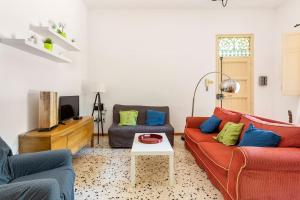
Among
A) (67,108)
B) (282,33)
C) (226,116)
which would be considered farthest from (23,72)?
(282,33)

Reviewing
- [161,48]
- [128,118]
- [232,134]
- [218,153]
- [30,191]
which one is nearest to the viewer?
[30,191]

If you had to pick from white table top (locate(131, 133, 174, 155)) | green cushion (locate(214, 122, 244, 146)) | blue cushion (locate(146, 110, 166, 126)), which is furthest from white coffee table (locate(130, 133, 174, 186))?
blue cushion (locate(146, 110, 166, 126))

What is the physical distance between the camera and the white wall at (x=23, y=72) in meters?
2.48

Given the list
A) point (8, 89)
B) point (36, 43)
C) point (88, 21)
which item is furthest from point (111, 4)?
point (8, 89)

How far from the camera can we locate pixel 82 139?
3.89 meters

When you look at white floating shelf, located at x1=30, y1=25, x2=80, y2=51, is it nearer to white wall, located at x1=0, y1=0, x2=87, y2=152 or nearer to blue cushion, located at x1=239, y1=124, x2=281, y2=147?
white wall, located at x1=0, y1=0, x2=87, y2=152

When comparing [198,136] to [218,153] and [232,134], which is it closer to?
[232,134]

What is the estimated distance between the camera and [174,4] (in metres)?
5.37

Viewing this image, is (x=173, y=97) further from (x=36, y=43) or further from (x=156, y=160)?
(x=36, y=43)

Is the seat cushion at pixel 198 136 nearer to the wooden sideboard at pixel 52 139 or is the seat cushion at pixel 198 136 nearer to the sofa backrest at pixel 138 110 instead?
the sofa backrest at pixel 138 110

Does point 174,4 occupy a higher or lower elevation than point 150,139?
higher

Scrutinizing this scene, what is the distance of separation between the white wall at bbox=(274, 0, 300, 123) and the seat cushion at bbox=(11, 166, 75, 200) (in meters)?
4.70

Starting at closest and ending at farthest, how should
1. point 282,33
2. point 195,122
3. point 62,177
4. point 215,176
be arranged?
point 62,177, point 215,176, point 195,122, point 282,33

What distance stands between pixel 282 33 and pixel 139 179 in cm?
482
